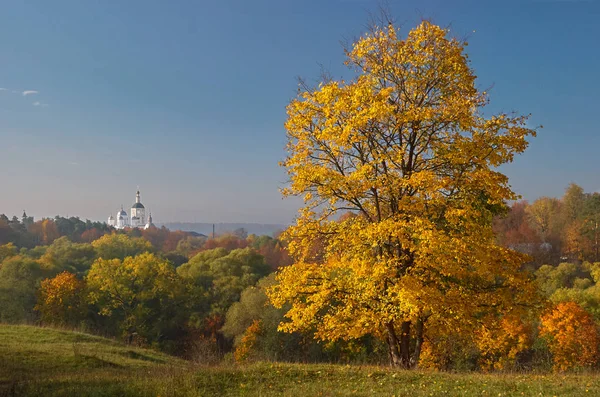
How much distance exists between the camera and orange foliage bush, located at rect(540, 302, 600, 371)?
3797 centimetres

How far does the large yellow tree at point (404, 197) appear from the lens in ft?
46.0

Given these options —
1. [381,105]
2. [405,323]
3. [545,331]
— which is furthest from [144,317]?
[381,105]

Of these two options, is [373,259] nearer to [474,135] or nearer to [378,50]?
[474,135]

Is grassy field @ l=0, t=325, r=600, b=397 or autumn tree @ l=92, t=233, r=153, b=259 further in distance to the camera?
autumn tree @ l=92, t=233, r=153, b=259

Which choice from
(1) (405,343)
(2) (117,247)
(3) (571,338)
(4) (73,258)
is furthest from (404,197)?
(2) (117,247)

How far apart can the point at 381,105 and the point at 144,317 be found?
4875 cm

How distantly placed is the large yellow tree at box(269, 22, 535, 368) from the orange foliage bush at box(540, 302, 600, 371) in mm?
27410

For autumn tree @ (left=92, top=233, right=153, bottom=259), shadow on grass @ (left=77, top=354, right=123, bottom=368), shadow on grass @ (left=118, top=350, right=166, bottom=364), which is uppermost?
autumn tree @ (left=92, top=233, right=153, bottom=259)

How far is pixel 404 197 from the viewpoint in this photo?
14625 mm

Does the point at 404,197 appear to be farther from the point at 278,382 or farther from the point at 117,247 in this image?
the point at 117,247

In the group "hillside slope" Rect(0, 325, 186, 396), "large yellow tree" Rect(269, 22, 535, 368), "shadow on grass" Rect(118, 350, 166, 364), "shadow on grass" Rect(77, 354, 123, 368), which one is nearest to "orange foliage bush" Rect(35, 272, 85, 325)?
"hillside slope" Rect(0, 325, 186, 396)

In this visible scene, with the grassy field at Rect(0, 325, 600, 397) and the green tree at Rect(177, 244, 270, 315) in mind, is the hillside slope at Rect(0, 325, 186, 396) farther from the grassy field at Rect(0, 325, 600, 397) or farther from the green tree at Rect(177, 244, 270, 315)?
the green tree at Rect(177, 244, 270, 315)

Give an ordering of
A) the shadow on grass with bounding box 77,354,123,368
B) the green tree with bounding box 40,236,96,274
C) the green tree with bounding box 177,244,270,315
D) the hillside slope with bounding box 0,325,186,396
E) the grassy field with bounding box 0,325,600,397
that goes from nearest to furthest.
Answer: the grassy field with bounding box 0,325,600,397
the hillside slope with bounding box 0,325,186,396
the shadow on grass with bounding box 77,354,123,368
the green tree with bounding box 177,244,270,315
the green tree with bounding box 40,236,96,274

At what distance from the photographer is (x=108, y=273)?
55969 mm
